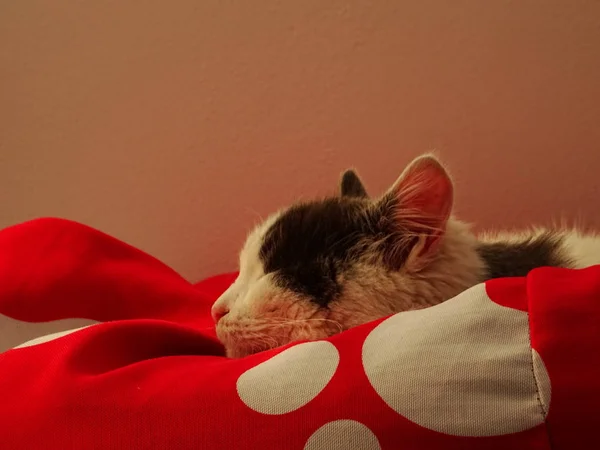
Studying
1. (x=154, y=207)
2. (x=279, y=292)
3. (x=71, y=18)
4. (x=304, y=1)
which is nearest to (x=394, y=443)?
(x=279, y=292)

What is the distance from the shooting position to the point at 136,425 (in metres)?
0.38

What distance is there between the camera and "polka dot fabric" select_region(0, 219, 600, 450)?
1.07 feet

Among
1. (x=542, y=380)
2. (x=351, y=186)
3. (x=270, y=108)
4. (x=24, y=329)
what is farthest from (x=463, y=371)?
(x=270, y=108)

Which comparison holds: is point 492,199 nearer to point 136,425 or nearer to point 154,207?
point 154,207

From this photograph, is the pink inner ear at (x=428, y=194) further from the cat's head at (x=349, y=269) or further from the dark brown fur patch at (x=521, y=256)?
the dark brown fur patch at (x=521, y=256)

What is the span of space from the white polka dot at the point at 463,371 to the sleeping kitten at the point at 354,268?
189 millimetres

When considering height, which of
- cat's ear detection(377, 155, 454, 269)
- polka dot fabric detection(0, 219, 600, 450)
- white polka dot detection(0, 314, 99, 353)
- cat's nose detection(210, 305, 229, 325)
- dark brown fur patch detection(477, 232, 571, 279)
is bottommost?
white polka dot detection(0, 314, 99, 353)

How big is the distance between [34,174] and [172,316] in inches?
34.2

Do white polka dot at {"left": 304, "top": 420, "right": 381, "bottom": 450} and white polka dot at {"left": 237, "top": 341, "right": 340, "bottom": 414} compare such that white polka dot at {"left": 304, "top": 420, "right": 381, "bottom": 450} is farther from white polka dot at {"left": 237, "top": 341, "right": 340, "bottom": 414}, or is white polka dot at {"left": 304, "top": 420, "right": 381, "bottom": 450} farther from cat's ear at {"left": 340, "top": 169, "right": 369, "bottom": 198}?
cat's ear at {"left": 340, "top": 169, "right": 369, "bottom": 198}

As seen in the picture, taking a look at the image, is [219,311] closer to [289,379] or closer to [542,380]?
[289,379]

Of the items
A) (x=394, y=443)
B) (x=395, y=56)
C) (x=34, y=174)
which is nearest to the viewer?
(x=394, y=443)

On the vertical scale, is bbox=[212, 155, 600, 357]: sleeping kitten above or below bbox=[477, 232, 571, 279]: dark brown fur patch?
above

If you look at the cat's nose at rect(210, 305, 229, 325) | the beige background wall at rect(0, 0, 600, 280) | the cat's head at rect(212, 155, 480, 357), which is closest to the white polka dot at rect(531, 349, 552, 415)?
the cat's head at rect(212, 155, 480, 357)

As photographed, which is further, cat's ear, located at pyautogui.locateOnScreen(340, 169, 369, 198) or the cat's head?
cat's ear, located at pyautogui.locateOnScreen(340, 169, 369, 198)
